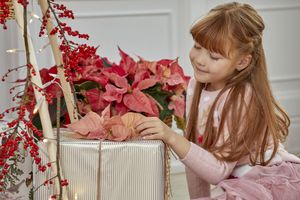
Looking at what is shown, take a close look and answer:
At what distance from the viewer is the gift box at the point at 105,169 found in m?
1.46

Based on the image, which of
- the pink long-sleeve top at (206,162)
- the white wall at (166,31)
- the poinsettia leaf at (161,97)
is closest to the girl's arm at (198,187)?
the pink long-sleeve top at (206,162)

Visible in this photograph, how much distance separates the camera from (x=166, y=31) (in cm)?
356

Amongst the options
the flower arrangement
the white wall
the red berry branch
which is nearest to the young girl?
the flower arrangement

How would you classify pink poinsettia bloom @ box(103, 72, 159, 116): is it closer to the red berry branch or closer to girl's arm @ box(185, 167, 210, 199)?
the red berry branch

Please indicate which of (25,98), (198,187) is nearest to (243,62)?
(198,187)

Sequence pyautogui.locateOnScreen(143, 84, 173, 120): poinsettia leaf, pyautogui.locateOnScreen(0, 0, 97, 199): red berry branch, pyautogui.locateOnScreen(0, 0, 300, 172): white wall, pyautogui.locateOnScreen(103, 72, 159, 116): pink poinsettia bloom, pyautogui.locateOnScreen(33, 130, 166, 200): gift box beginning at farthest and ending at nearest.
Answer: pyautogui.locateOnScreen(0, 0, 300, 172): white wall, pyautogui.locateOnScreen(143, 84, 173, 120): poinsettia leaf, pyautogui.locateOnScreen(103, 72, 159, 116): pink poinsettia bloom, pyautogui.locateOnScreen(33, 130, 166, 200): gift box, pyautogui.locateOnScreen(0, 0, 97, 199): red berry branch

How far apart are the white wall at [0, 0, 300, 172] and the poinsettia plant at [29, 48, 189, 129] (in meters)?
1.45

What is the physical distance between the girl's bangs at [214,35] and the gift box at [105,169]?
513mm

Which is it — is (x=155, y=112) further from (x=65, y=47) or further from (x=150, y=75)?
→ (x=65, y=47)

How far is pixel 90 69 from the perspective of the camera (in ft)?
5.80

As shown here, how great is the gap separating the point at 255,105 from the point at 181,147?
0.85ft

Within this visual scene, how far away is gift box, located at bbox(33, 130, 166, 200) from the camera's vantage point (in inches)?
57.4

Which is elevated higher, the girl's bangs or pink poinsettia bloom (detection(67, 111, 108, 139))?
the girl's bangs

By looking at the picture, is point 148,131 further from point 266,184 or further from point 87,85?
point 266,184
